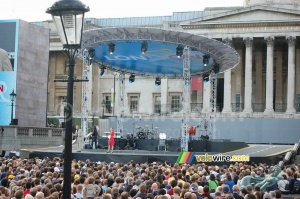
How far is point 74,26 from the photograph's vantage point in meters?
10.8

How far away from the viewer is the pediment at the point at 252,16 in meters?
72.5

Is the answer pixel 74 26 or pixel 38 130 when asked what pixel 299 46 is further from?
pixel 74 26

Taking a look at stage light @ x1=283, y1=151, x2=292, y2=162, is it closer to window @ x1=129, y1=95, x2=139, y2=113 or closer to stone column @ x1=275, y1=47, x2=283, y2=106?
stone column @ x1=275, y1=47, x2=283, y2=106

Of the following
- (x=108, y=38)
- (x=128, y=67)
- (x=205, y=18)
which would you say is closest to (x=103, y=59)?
(x=128, y=67)

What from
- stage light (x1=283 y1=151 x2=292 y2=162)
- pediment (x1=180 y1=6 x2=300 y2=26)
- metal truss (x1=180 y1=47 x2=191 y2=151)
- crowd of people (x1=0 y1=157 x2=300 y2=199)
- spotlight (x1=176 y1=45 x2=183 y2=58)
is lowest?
stage light (x1=283 y1=151 x2=292 y2=162)

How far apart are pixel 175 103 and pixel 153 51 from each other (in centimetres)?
3864

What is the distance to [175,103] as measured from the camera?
8281 centimetres

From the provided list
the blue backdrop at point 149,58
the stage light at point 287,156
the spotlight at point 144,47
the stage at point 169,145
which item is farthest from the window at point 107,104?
the stage light at point 287,156

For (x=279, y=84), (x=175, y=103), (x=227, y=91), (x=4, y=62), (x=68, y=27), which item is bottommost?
(x=68, y=27)

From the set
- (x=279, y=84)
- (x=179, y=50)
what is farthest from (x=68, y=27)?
(x=279, y=84)

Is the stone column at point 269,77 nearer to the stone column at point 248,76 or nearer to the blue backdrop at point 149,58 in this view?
the stone column at point 248,76

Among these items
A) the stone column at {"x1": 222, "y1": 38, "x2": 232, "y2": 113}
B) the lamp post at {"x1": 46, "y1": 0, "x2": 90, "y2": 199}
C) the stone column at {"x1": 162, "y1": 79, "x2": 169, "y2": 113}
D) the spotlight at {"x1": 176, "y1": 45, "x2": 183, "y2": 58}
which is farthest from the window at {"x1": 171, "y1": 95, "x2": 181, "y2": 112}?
the lamp post at {"x1": 46, "y1": 0, "x2": 90, "y2": 199}

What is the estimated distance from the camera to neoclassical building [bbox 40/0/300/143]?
7344 cm

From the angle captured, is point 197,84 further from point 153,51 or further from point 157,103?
point 153,51
